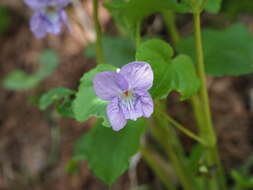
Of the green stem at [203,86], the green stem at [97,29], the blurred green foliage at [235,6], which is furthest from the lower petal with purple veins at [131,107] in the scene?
the blurred green foliage at [235,6]

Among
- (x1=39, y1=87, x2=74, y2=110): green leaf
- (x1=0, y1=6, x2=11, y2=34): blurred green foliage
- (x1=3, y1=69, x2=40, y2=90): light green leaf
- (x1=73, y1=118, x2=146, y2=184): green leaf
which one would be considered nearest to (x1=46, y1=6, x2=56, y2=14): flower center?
(x1=39, y1=87, x2=74, y2=110): green leaf

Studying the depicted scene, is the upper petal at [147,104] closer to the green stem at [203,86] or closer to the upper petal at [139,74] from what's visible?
the upper petal at [139,74]

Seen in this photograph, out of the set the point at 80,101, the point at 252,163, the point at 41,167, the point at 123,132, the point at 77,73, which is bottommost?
the point at 41,167

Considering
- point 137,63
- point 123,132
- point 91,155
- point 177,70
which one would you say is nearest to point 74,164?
point 91,155

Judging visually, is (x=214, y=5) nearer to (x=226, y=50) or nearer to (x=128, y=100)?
(x=226, y=50)

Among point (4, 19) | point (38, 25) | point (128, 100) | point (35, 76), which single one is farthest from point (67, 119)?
point (128, 100)

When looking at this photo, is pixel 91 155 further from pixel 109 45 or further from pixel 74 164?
pixel 109 45
